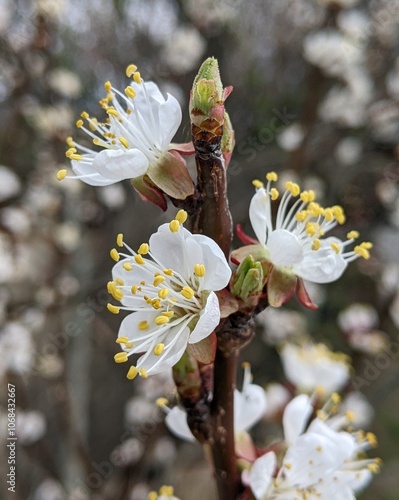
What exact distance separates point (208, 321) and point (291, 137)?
5.28 ft

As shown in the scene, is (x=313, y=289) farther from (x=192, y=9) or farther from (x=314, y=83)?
(x=192, y=9)

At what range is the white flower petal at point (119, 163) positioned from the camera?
16.0 inches

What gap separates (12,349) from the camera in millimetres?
1424

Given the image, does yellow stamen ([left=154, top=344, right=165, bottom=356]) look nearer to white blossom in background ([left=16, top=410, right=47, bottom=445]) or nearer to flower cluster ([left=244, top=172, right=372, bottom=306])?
flower cluster ([left=244, top=172, right=372, bottom=306])

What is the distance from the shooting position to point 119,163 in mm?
410

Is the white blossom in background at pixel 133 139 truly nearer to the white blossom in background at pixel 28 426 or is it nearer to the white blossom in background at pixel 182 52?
the white blossom in background at pixel 28 426

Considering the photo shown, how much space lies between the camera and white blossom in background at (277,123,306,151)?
1835 mm

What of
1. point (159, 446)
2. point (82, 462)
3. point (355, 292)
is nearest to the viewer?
point (82, 462)

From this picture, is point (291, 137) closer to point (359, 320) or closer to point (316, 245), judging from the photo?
point (359, 320)

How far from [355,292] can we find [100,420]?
1308 millimetres

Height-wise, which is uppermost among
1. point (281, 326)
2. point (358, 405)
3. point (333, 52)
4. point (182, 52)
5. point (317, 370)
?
point (182, 52)

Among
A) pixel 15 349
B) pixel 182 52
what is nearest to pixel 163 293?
pixel 15 349

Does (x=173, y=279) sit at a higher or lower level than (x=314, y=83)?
lower

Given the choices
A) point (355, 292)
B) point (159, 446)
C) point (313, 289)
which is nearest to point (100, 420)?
point (159, 446)
